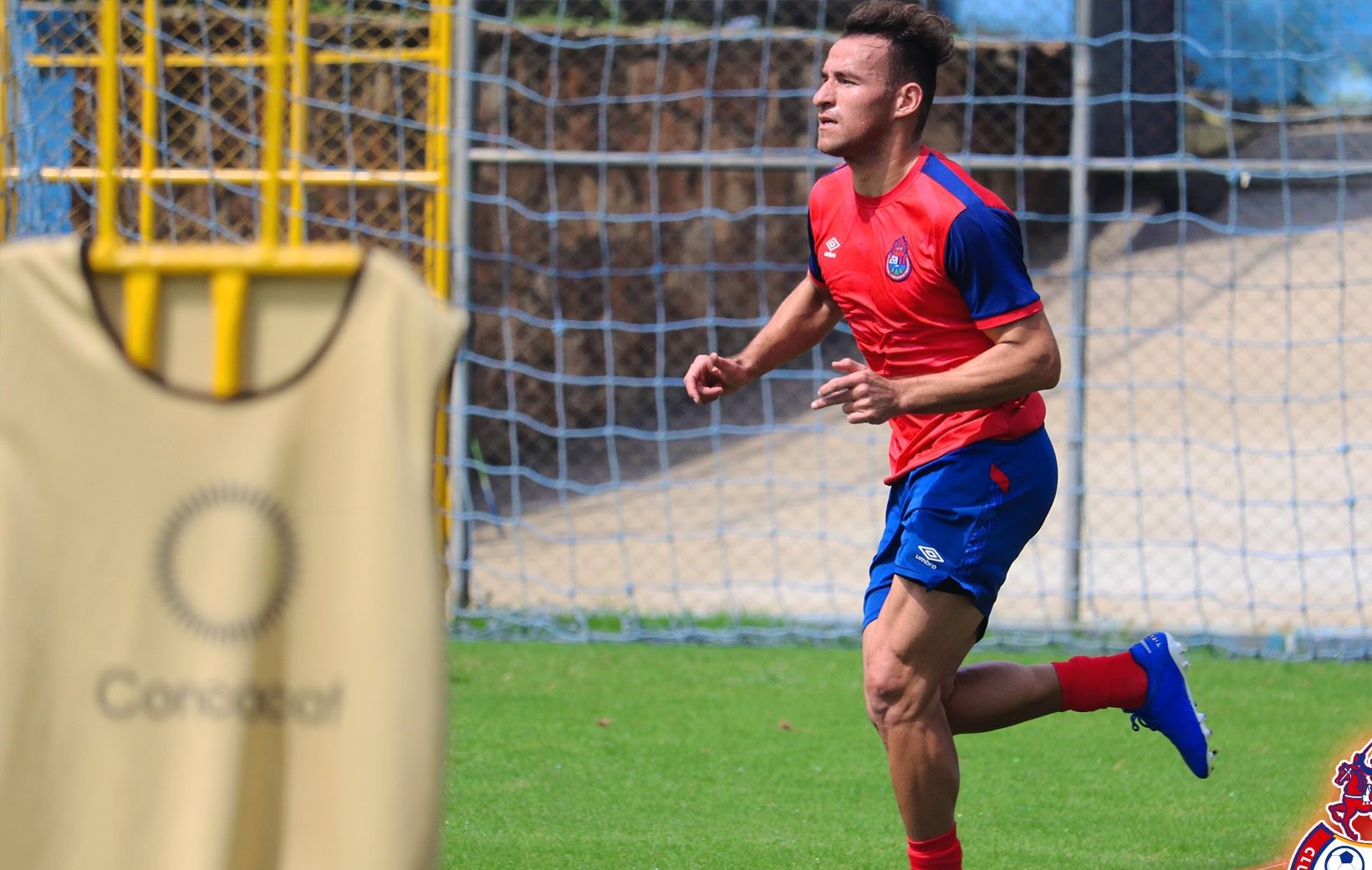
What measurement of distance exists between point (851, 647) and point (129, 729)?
5.04 metres

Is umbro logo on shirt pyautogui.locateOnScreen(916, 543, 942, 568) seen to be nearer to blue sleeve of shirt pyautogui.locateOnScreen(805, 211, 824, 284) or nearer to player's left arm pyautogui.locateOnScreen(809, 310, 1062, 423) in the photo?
player's left arm pyautogui.locateOnScreen(809, 310, 1062, 423)

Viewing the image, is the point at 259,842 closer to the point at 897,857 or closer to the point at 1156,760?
the point at 897,857

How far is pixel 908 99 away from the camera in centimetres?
340

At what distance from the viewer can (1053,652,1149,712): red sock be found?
365 centimetres

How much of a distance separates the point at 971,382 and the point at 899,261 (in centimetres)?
41

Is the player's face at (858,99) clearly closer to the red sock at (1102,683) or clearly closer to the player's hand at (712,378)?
the player's hand at (712,378)

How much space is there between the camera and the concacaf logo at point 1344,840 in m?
3.22

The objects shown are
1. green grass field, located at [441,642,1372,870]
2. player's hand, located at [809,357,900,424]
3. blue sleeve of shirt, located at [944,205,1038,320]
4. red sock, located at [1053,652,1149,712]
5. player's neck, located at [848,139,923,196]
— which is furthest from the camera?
green grass field, located at [441,642,1372,870]

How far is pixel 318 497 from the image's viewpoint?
79.2 inches

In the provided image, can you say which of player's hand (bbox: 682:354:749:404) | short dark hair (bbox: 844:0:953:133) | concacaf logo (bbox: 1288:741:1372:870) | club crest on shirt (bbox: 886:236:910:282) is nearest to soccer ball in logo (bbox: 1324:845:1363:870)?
concacaf logo (bbox: 1288:741:1372:870)

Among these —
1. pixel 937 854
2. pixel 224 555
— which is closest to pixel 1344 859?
pixel 937 854

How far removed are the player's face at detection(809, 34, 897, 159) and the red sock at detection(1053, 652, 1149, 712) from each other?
1.35 m

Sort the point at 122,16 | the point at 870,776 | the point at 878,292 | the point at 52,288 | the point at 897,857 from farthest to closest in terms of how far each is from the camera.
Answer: the point at 122,16, the point at 870,776, the point at 897,857, the point at 878,292, the point at 52,288

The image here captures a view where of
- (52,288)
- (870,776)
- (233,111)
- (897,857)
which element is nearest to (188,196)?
(233,111)
